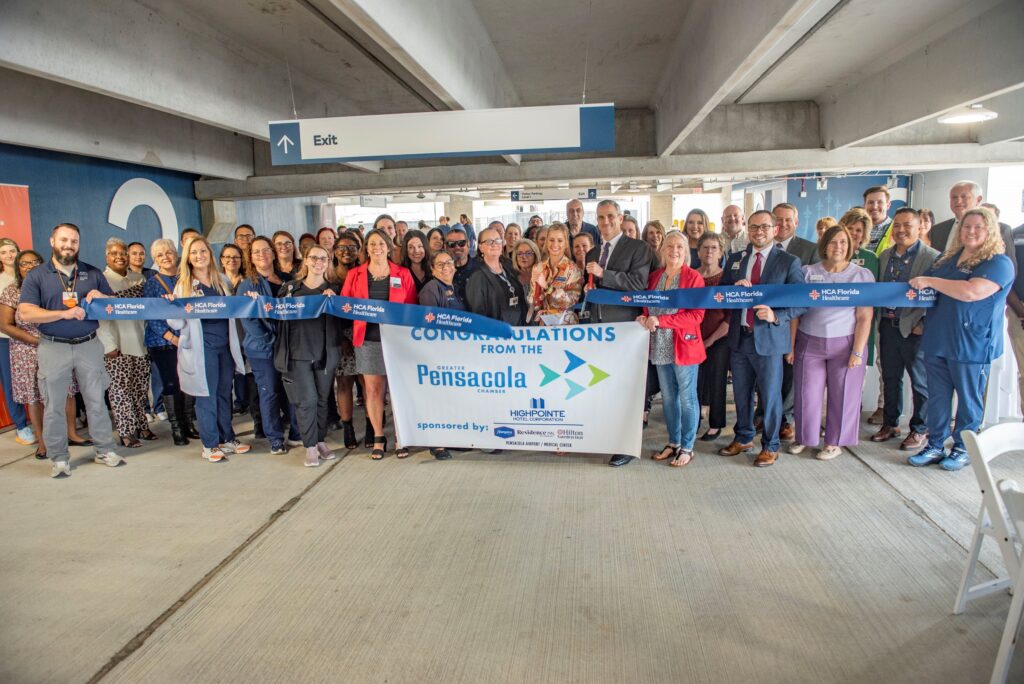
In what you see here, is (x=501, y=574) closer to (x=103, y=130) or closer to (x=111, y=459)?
(x=111, y=459)

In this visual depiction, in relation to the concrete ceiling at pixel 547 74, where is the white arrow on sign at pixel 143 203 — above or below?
below

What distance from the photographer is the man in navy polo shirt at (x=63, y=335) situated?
455 cm

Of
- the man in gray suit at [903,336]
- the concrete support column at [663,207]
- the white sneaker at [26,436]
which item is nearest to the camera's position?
the man in gray suit at [903,336]

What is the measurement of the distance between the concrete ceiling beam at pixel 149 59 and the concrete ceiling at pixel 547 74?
0.02 meters

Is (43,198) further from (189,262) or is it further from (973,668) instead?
(973,668)

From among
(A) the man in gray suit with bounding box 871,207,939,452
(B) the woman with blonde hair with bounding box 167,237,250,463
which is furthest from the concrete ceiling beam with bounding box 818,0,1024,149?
(B) the woman with blonde hair with bounding box 167,237,250,463

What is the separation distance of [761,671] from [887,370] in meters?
3.65

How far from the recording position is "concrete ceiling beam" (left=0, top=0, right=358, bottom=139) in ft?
14.8

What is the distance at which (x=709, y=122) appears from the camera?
9992 millimetres

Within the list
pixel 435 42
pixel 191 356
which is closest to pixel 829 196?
pixel 435 42

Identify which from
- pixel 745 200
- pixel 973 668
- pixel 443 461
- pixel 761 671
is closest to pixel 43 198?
pixel 443 461

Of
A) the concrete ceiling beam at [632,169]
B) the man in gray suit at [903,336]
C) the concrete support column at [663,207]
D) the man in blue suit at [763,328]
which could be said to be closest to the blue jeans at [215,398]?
the man in blue suit at [763,328]

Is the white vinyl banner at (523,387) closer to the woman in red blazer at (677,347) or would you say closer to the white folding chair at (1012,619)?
the woman in red blazer at (677,347)

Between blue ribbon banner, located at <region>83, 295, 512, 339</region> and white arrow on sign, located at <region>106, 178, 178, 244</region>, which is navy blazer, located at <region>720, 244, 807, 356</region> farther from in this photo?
white arrow on sign, located at <region>106, 178, 178, 244</region>
